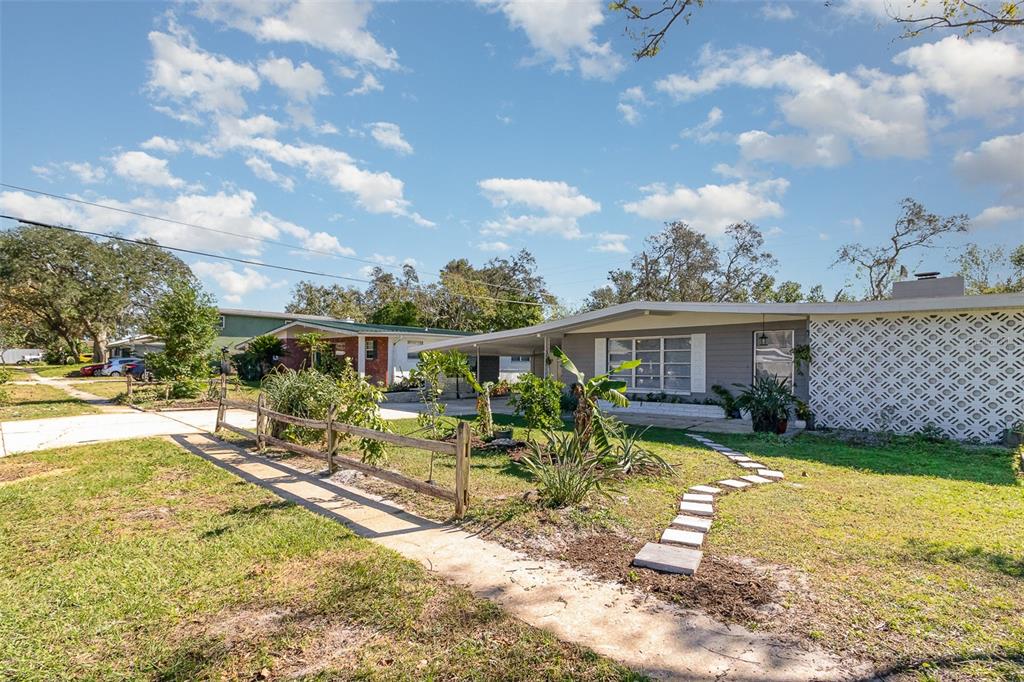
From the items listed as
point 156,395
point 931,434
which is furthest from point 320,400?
point 156,395

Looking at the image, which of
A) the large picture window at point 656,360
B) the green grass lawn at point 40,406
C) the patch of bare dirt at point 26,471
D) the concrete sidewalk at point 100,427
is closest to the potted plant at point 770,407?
the large picture window at point 656,360

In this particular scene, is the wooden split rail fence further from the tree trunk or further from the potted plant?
the tree trunk

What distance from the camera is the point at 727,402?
40.4ft

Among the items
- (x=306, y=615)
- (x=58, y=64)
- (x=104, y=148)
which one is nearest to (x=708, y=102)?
(x=306, y=615)

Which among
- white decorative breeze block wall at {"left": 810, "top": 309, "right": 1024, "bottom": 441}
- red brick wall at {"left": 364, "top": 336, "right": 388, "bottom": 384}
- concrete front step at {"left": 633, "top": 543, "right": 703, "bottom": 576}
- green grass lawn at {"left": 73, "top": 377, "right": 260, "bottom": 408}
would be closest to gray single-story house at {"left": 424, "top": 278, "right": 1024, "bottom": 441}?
white decorative breeze block wall at {"left": 810, "top": 309, "right": 1024, "bottom": 441}

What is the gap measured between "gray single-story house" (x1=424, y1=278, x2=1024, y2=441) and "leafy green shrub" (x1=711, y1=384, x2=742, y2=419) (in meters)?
0.20

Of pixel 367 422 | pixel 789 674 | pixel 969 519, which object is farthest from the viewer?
pixel 367 422

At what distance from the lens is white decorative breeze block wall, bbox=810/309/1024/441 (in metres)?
8.81

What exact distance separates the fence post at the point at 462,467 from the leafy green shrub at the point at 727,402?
368 inches

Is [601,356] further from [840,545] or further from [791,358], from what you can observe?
[840,545]

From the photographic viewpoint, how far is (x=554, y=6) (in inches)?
205

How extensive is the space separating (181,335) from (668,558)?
1847 cm

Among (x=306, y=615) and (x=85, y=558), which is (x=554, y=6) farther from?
(x=85, y=558)

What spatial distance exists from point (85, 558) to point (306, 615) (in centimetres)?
240
